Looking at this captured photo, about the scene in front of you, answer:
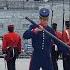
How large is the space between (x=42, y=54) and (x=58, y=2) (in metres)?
19.1

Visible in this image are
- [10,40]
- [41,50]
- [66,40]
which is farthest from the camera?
[10,40]

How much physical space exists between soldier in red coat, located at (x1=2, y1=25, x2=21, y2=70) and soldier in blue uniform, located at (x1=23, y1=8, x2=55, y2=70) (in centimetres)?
265

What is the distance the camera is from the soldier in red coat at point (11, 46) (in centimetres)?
866

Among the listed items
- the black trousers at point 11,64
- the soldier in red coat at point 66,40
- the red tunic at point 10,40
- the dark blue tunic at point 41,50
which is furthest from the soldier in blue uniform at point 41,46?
the black trousers at point 11,64

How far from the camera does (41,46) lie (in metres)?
5.96

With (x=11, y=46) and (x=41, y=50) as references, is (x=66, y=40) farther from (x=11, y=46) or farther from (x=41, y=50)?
(x=11, y=46)

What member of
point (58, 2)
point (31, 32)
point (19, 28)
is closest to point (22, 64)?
point (31, 32)

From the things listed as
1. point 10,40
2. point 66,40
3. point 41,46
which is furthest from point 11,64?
point 41,46

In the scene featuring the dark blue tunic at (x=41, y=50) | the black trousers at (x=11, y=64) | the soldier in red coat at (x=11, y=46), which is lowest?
the black trousers at (x=11, y=64)

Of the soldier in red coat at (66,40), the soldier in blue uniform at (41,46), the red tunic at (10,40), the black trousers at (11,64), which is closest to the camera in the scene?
the soldier in blue uniform at (41,46)

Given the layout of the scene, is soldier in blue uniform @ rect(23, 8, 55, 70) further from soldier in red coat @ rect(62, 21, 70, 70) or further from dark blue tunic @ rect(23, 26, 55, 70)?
soldier in red coat @ rect(62, 21, 70, 70)

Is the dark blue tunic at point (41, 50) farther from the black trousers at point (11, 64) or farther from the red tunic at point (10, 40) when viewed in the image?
the black trousers at point (11, 64)

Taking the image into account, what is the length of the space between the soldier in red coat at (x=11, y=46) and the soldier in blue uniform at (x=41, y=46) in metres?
2.65

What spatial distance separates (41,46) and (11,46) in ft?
9.33
